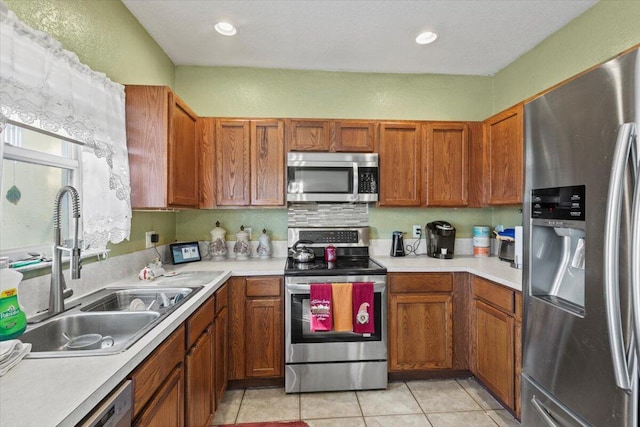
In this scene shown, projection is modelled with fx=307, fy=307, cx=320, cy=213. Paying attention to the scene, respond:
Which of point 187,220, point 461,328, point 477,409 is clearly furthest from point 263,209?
point 477,409

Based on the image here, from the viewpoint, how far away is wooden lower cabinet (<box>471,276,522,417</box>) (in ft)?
6.09

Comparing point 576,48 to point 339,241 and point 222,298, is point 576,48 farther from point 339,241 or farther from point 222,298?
point 222,298

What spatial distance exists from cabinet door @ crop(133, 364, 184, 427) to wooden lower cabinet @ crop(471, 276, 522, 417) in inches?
73.1

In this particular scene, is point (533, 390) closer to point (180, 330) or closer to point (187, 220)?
point (180, 330)

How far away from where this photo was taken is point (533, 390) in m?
1.44

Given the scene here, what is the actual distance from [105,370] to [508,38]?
3.08 m

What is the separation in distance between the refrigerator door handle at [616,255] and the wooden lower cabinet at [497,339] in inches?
33.2

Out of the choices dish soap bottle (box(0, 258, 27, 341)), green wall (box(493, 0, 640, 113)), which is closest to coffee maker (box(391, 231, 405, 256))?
green wall (box(493, 0, 640, 113))

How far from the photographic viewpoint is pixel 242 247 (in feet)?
8.97

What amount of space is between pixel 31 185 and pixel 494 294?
2.65m

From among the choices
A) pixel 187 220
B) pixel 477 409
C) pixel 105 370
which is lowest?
pixel 477 409

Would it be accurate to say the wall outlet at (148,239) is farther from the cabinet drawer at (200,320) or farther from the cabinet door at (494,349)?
the cabinet door at (494,349)

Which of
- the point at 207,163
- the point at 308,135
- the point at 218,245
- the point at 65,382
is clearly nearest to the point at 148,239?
the point at 218,245

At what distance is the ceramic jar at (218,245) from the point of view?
2.72 metres
